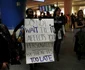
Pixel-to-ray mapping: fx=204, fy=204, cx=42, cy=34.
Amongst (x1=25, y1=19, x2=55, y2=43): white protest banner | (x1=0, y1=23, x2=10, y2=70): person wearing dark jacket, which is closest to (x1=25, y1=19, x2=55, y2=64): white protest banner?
(x1=25, y1=19, x2=55, y2=43): white protest banner

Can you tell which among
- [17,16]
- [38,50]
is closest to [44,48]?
[38,50]

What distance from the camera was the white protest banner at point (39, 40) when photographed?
14.7 feet

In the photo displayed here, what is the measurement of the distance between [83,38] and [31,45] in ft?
7.19

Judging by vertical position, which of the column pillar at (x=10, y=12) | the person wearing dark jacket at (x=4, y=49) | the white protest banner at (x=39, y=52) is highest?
the column pillar at (x=10, y=12)

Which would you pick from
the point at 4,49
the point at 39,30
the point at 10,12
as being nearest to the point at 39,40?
the point at 39,30

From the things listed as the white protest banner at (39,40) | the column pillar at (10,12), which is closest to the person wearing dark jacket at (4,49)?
the white protest banner at (39,40)

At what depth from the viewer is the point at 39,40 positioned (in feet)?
14.8

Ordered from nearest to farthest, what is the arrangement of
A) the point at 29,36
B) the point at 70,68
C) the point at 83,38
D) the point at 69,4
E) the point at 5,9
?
the point at 29,36, the point at 70,68, the point at 83,38, the point at 5,9, the point at 69,4

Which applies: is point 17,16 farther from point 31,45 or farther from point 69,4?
point 69,4

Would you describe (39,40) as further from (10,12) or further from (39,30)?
(10,12)

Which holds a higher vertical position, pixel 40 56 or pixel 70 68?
pixel 40 56

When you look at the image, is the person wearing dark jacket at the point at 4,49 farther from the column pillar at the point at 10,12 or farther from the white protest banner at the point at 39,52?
the column pillar at the point at 10,12

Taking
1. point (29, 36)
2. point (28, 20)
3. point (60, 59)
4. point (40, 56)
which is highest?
point (28, 20)

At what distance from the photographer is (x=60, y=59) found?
6.47m
